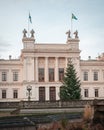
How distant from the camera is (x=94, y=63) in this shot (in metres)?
69.2

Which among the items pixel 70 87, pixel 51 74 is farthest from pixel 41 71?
pixel 70 87

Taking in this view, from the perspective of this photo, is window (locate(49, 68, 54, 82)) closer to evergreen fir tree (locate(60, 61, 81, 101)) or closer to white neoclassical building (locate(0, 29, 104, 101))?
white neoclassical building (locate(0, 29, 104, 101))

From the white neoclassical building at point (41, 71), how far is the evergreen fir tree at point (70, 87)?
5265 millimetres

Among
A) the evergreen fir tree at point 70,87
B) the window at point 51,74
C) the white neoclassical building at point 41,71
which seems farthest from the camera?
the window at point 51,74

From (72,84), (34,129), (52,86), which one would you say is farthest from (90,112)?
(52,86)

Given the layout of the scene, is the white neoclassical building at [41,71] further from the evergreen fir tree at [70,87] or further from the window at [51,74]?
the evergreen fir tree at [70,87]

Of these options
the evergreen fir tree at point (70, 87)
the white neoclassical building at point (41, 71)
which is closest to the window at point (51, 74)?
the white neoclassical building at point (41, 71)

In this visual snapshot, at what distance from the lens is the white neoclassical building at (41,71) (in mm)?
65500

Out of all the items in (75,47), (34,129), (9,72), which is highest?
(75,47)

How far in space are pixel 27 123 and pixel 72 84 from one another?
35.0 meters

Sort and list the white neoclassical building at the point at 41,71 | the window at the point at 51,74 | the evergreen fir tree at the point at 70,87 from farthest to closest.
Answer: the window at the point at 51,74
the white neoclassical building at the point at 41,71
the evergreen fir tree at the point at 70,87

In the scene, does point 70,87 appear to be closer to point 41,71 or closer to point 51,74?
point 51,74

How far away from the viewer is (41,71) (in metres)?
66.2

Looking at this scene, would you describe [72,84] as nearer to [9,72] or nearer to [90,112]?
[9,72]
